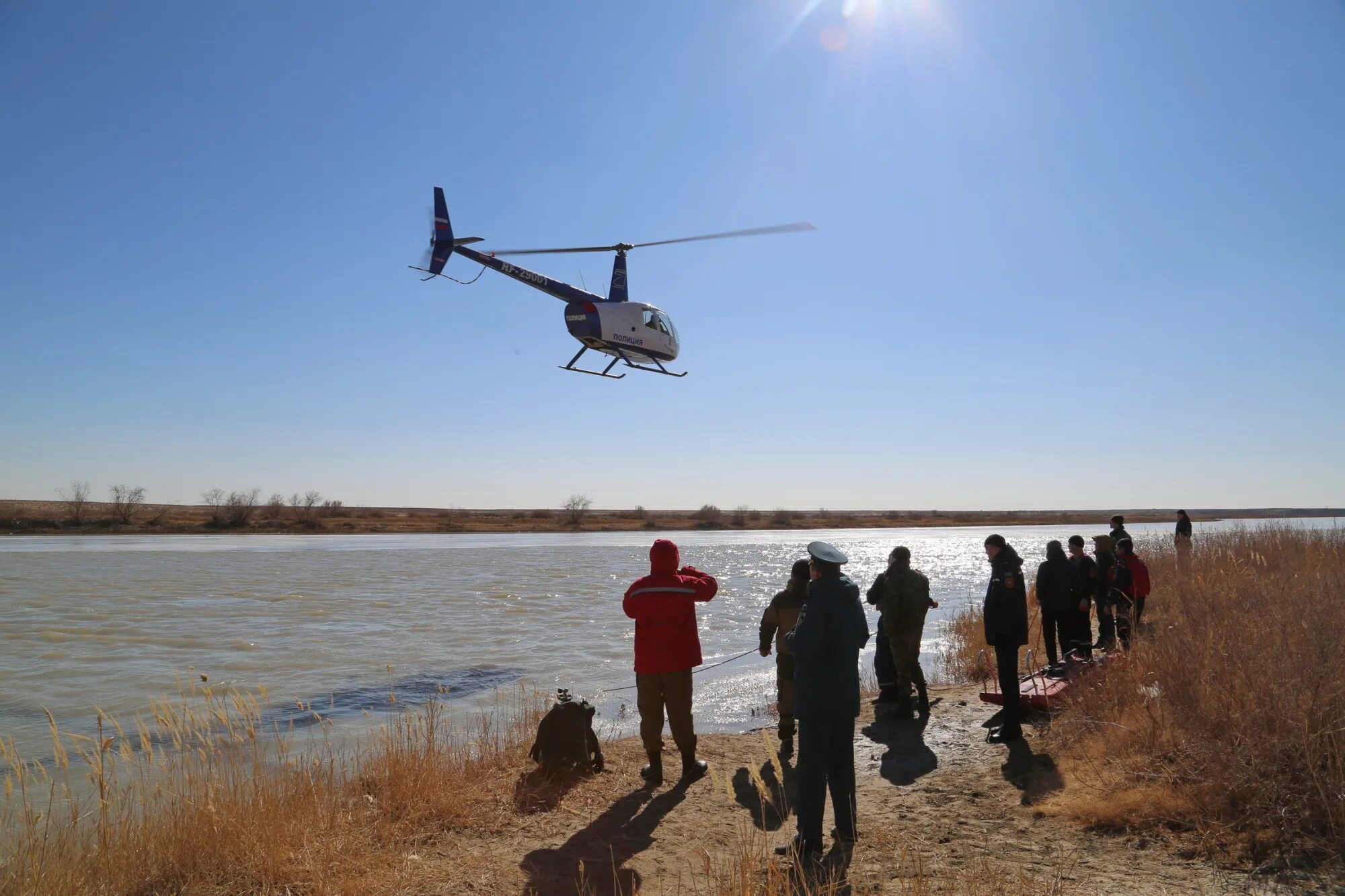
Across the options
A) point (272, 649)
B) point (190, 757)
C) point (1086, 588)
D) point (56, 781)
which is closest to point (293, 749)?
point (56, 781)

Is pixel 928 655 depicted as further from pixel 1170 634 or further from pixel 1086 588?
pixel 1170 634

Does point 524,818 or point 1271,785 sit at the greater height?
point 1271,785

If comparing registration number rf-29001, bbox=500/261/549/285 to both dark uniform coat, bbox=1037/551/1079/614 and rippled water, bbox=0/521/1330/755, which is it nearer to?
rippled water, bbox=0/521/1330/755

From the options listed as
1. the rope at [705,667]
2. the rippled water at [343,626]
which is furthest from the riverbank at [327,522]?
the rope at [705,667]

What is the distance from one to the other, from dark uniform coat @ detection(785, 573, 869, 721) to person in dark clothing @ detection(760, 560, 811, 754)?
1.91m

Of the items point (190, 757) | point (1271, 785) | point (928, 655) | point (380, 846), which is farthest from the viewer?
point (928, 655)

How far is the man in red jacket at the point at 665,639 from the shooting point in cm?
649

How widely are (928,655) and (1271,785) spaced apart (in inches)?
411

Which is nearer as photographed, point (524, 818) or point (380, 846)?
point (380, 846)

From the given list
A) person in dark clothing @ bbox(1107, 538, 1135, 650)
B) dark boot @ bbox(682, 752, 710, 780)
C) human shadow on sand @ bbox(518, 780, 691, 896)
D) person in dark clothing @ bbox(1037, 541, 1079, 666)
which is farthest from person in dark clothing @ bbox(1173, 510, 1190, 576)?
human shadow on sand @ bbox(518, 780, 691, 896)

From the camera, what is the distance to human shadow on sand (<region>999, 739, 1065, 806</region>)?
6.08 m

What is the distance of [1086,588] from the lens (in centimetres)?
1073

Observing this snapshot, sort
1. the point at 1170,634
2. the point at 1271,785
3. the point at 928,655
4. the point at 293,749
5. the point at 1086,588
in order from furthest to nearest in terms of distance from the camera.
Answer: the point at 928,655
the point at 1086,588
the point at 293,749
the point at 1170,634
the point at 1271,785

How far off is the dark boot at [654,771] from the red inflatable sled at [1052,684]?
3.49 metres
